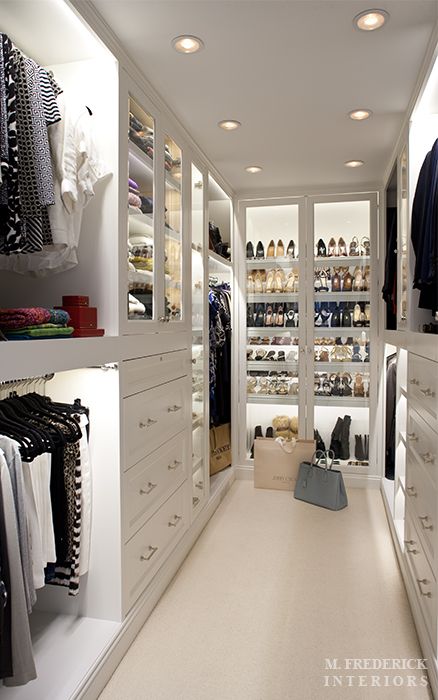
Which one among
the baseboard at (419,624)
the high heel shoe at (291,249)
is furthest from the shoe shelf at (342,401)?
the baseboard at (419,624)

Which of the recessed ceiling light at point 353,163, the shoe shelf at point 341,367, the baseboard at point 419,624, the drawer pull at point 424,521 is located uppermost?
the recessed ceiling light at point 353,163

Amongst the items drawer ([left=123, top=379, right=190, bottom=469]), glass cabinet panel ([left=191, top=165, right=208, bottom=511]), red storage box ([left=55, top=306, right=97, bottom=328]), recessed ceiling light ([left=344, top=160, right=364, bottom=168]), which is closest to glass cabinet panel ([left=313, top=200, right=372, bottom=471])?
Answer: recessed ceiling light ([left=344, top=160, right=364, bottom=168])

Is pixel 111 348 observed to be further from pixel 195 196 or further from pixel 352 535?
pixel 352 535

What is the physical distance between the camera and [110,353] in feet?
6.37

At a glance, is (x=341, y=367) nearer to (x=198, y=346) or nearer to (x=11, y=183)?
(x=198, y=346)

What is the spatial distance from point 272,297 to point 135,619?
290cm

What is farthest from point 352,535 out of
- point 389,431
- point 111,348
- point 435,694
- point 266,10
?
point 266,10

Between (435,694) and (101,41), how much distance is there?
106 inches

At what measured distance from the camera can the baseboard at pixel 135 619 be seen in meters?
1.74

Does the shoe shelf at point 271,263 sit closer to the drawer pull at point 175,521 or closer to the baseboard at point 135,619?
the baseboard at point 135,619

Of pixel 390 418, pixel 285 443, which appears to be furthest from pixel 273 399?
pixel 390 418

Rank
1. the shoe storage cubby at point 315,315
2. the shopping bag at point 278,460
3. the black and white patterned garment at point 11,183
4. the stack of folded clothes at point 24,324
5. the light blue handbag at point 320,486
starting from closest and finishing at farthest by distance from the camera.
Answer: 1. the black and white patterned garment at point 11,183
2. the stack of folded clothes at point 24,324
3. the light blue handbag at point 320,486
4. the shopping bag at point 278,460
5. the shoe storage cubby at point 315,315

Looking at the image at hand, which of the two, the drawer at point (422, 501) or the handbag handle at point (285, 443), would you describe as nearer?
the drawer at point (422, 501)

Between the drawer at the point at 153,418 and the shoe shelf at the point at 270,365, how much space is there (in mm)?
1540
